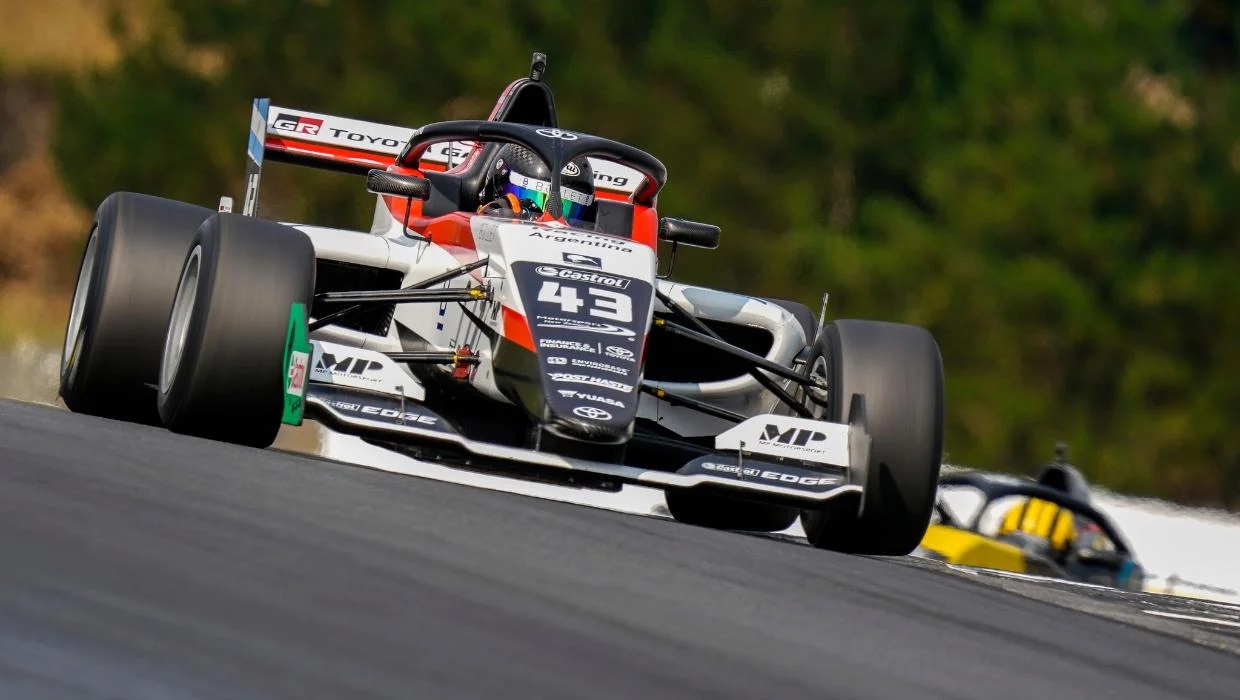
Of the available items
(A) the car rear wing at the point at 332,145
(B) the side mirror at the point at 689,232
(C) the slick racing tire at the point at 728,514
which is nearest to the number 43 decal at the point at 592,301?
(B) the side mirror at the point at 689,232

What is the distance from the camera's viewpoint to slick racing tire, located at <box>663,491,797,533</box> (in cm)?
897

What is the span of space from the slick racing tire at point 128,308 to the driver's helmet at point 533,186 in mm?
1211

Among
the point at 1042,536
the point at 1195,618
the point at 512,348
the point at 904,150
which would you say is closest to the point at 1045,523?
the point at 1042,536

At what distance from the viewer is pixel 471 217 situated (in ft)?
Result: 24.8

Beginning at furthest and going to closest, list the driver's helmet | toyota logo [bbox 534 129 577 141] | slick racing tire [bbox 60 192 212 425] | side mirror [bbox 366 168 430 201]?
the driver's helmet
toyota logo [bbox 534 129 577 141]
side mirror [bbox 366 168 430 201]
slick racing tire [bbox 60 192 212 425]

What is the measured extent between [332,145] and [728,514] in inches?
97.5

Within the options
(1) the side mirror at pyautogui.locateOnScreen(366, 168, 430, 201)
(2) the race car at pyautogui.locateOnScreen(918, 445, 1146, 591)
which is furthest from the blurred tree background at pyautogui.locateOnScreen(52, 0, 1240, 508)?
(1) the side mirror at pyautogui.locateOnScreen(366, 168, 430, 201)

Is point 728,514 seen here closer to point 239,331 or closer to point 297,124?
point 297,124

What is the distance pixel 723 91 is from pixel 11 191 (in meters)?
12.7

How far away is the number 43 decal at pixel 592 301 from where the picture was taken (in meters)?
6.64

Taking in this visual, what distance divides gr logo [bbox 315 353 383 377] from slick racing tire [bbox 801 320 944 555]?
1592 millimetres

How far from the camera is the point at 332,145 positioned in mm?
9242

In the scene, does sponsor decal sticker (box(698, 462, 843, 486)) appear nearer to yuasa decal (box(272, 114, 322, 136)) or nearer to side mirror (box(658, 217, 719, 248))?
side mirror (box(658, 217, 719, 248))

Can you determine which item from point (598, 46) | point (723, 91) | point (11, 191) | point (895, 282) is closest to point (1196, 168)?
point (895, 282)
